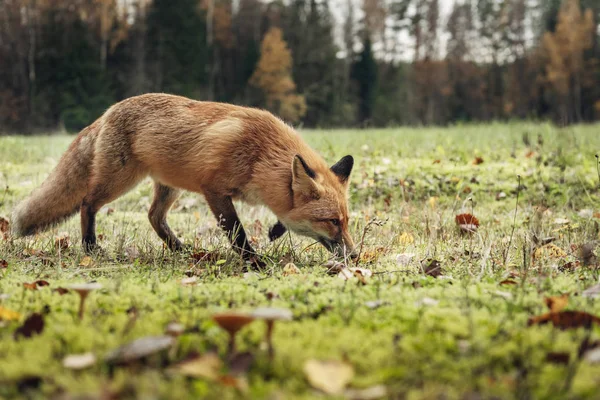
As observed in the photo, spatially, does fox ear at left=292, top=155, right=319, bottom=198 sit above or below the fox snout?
above

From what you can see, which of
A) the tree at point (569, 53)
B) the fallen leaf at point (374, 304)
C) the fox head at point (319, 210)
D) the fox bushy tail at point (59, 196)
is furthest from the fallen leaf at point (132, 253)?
the tree at point (569, 53)

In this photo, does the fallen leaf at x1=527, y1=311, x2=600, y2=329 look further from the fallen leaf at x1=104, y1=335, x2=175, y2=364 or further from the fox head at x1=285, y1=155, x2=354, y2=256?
the fox head at x1=285, y1=155, x2=354, y2=256

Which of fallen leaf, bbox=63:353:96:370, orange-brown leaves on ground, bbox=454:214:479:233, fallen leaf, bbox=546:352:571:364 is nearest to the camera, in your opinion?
fallen leaf, bbox=63:353:96:370

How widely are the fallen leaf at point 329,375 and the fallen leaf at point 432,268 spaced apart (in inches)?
71.5

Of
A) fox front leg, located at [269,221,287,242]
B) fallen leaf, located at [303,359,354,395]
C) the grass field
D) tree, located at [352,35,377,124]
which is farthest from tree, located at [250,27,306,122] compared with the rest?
fallen leaf, located at [303,359,354,395]

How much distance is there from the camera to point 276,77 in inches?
1527

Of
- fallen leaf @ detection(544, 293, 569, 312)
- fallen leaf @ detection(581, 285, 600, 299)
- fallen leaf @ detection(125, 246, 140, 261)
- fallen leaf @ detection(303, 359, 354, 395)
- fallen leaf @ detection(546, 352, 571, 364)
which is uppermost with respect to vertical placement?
fallen leaf @ detection(303, 359, 354, 395)

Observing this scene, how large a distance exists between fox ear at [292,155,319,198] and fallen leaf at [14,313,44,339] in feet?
8.18

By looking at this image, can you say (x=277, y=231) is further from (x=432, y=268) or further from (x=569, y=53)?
(x=569, y=53)

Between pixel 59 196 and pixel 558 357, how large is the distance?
→ 465 centimetres

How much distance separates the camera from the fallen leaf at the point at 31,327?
1707mm

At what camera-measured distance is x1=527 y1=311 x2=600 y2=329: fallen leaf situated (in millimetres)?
1793

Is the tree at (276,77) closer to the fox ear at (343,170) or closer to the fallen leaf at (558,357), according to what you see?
the fox ear at (343,170)

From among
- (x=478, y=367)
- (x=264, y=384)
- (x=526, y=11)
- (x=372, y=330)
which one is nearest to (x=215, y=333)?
(x=264, y=384)
